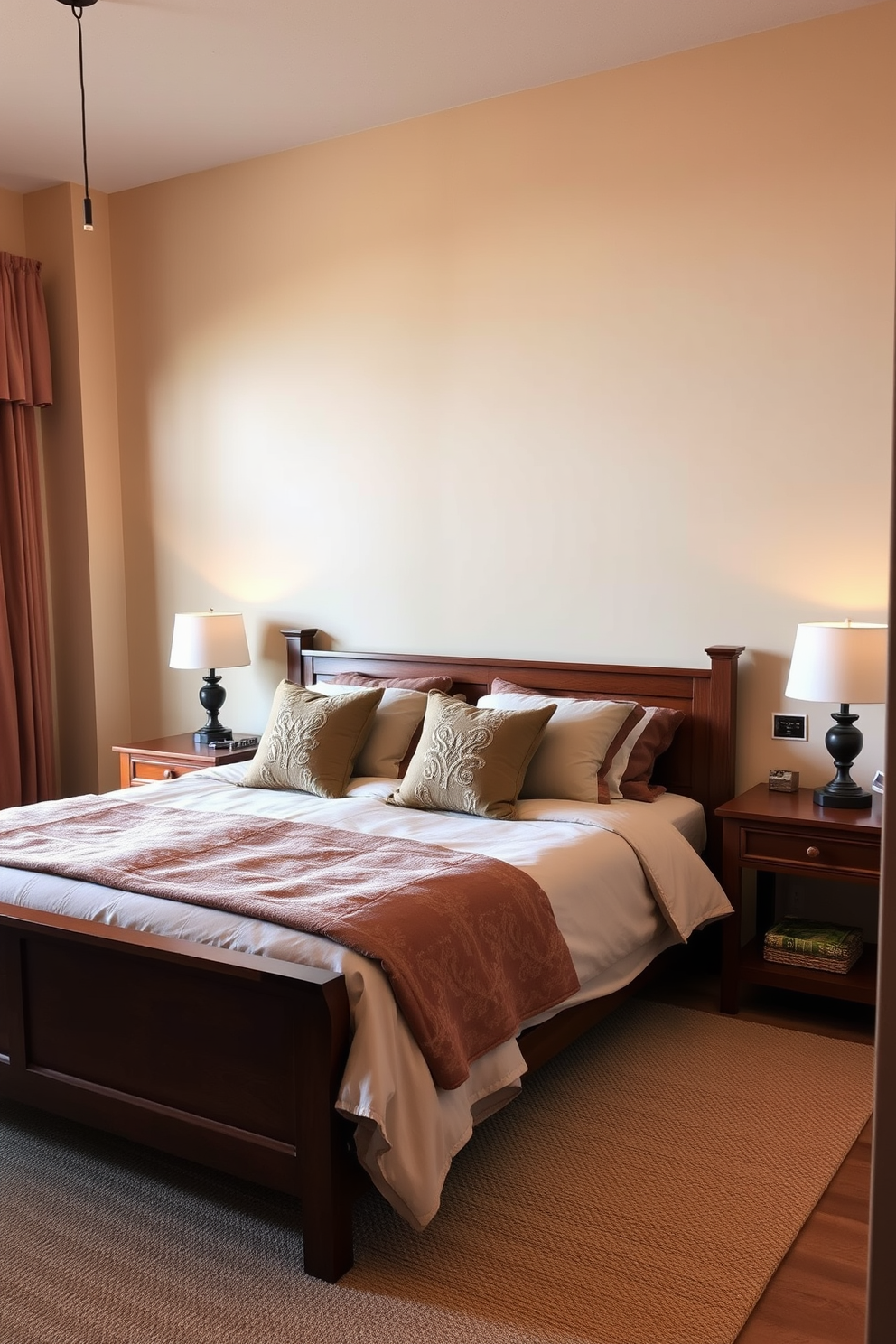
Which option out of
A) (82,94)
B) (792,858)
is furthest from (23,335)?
(792,858)

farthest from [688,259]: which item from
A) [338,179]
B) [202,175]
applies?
[202,175]

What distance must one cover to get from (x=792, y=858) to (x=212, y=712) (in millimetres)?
2438

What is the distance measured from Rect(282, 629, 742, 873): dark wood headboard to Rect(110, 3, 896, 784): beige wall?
9 centimetres

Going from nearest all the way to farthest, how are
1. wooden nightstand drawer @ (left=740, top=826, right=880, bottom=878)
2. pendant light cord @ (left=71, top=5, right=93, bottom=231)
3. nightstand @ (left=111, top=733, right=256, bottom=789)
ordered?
wooden nightstand drawer @ (left=740, top=826, right=880, bottom=878) < pendant light cord @ (left=71, top=5, right=93, bottom=231) < nightstand @ (left=111, top=733, right=256, bottom=789)

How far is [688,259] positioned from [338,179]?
151 centimetres

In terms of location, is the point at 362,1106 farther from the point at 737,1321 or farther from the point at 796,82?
the point at 796,82

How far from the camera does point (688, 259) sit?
3645mm

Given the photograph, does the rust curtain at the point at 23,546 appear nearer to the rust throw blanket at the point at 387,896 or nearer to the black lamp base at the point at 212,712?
the black lamp base at the point at 212,712

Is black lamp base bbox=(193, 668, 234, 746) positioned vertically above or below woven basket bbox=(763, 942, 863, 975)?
above

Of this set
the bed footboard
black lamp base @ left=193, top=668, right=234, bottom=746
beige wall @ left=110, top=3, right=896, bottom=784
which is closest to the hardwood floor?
the bed footboard

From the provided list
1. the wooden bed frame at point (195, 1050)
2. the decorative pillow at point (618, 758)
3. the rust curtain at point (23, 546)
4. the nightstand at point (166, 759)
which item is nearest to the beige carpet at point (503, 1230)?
the wooden bed frame at point (195, 1050)

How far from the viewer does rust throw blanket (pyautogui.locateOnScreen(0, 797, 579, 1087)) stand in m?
2.22

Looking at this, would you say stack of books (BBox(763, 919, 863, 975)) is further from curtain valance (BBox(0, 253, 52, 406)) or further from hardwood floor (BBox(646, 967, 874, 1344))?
curtain valance (BBox(0, 253, 52, 406))

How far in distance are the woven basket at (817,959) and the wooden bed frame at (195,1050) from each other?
75 cm
